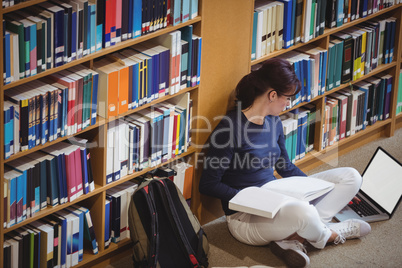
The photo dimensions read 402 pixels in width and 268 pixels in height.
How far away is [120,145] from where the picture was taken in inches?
136

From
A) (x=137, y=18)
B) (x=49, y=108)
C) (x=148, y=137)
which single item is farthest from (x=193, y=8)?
(x=49, y=108)

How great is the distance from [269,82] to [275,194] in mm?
582

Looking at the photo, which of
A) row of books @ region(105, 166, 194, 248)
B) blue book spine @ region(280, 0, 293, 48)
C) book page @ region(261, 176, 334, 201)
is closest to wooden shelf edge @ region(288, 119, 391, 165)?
book page @ region(261, 176, 334, 201)

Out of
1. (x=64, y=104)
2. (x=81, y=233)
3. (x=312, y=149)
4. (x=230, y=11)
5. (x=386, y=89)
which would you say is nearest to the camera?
(x=64, y=104)

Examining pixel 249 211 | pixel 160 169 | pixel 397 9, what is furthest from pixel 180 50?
pixel 397 9


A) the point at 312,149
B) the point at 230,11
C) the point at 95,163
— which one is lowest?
the point at 312,149

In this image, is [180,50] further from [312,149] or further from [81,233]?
[312,149]

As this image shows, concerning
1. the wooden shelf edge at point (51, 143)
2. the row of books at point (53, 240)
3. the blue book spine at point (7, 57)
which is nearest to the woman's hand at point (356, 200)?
the row of books at point (53, 240)

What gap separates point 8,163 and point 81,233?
54 cm

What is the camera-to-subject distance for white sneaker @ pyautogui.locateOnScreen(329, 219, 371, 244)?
386cm

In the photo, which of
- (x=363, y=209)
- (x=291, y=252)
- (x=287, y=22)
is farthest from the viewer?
(x=363, y=209)

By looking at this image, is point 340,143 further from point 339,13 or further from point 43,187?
point 43,187

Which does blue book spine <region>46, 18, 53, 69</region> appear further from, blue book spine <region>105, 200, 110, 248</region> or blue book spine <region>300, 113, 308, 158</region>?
blue book spine <region>300, 113, 308, 158</region>

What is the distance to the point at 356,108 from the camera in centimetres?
482
